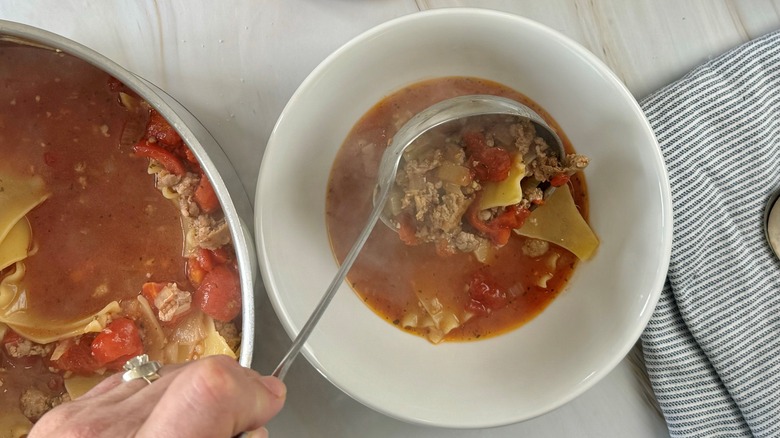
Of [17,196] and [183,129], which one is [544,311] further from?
[17,196]

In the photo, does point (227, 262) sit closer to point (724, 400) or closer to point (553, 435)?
point (553, 435)

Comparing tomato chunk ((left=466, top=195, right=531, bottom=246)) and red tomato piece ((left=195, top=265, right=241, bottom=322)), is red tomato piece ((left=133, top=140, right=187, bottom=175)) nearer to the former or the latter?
red tomato piece ((left=195, top=265, right=241, bottom=322))

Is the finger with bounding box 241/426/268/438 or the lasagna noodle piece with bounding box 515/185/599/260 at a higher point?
the finger with bounding box 241/426/268/438

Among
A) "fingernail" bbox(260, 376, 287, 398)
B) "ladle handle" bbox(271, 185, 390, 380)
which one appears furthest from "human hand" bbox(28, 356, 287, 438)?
"ladle handle" bbox(271, 185, 390, 380)

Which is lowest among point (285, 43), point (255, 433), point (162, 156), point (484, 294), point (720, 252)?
point (720, 252)

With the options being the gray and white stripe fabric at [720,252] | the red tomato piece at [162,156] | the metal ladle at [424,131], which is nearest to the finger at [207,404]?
the metal ladle at [424,131]

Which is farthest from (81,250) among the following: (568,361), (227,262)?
(568,361)

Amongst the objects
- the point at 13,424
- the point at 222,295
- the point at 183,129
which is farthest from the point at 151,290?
the point at 183,129

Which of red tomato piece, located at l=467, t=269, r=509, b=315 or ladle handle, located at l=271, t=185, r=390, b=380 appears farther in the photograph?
red tomato piece, located at l=467, t=269, r=509, b=315
